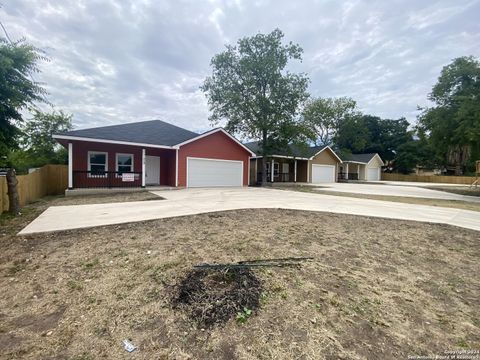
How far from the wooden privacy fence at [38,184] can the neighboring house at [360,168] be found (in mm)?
32153

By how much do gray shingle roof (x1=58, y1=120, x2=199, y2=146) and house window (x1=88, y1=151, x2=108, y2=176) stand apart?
1290 millimetres

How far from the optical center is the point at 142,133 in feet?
50.8

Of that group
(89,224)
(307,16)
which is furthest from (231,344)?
(307,16)

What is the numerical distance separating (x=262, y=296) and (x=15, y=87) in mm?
6943

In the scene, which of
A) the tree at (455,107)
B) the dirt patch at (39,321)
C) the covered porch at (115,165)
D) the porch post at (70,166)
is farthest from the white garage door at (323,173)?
the dirt patch at (39,321)

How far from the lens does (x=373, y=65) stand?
1731 centimetres

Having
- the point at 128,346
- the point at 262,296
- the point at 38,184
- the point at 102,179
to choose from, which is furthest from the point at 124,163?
the point at 128,346

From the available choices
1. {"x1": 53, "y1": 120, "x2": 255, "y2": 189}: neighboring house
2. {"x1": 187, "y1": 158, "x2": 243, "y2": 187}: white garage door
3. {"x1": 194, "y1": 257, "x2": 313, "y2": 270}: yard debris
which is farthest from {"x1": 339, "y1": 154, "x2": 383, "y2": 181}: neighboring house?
{"x1": 194, "y1": 257, "x2": 313, "y2": 270}: yard debris

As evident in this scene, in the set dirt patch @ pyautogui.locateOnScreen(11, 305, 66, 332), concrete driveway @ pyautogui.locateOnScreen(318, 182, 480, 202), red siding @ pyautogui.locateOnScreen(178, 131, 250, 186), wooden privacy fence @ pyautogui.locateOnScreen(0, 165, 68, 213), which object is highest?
red siding @ pyautogui.locateOnScreen(178, 131, 250, 186)

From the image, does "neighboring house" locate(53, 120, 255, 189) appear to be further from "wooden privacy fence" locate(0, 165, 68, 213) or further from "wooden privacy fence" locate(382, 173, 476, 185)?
"wooden privacy fence" locate(382, 173, 476, 185)

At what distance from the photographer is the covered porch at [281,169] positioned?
79.9ft

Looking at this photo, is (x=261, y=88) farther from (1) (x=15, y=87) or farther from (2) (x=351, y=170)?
(2) (x=351, y=170)

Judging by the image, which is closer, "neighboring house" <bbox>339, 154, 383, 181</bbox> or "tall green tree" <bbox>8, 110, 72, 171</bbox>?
"tall green tree" <bbox>8, 110, 72, 171</bbox>

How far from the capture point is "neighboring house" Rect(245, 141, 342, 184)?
80.5ft
